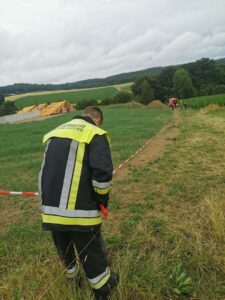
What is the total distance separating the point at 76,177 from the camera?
2.76 metres

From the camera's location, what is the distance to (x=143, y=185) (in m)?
7.29

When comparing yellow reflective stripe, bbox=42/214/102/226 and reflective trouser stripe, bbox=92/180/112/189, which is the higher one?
reflective trouser stripe, bbox=92/180/112/189

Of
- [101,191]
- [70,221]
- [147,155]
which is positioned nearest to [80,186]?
[101,191]

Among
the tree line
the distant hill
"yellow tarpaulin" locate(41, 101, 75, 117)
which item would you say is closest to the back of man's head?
"yellow tarpaulin" locate(41, 101, 75, 117)

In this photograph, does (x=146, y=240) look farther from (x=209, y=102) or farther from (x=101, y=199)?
(x=209, y=102)

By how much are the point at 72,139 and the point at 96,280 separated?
1407 millimetres

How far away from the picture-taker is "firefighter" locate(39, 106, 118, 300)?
8.98ft

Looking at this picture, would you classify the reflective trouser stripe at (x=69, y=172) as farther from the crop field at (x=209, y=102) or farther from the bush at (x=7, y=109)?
the bush at (x=7, y=109)

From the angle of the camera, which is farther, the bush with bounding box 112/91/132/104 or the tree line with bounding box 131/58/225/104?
the tree line with bounding box 131/58/225/104

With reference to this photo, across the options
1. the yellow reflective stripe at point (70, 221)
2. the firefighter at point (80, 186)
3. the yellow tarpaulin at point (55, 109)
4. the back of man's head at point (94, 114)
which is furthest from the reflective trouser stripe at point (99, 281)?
the yellow tarpaulin at point (55, 109)

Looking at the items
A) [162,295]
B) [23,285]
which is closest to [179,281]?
[162,295]

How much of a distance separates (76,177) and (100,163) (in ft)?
0.86

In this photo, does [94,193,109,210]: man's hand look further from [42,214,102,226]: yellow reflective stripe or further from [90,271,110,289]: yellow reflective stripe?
[90,271,110,289]: yellow reflective stripe

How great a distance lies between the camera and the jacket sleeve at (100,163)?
2.71 metres
